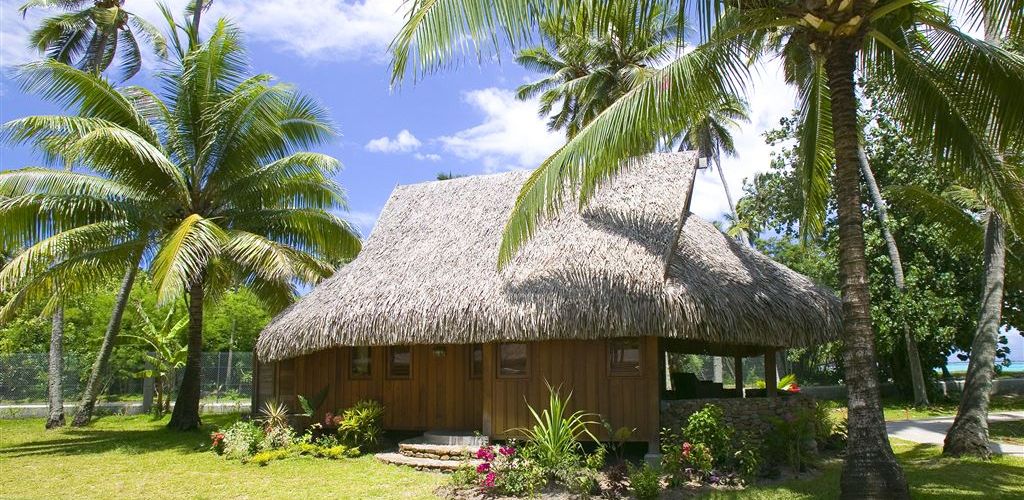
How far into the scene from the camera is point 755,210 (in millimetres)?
23797

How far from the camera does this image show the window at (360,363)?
1319 centimetres

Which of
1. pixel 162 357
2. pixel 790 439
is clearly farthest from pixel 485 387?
pixel 162 357

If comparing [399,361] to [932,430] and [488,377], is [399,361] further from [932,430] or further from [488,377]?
[932,430]

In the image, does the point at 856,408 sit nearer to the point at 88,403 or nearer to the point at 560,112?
the point at 88,403

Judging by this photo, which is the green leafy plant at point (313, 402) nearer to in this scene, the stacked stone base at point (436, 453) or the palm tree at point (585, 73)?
the stacked stone base at point (436, 453)

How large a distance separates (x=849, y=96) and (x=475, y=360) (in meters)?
7.41

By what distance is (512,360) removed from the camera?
11.5 meters

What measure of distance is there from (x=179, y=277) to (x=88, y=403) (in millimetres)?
7555

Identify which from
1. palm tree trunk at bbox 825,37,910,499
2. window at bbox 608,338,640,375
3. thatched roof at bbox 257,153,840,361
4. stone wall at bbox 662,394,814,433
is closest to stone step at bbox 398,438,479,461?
thatched roof at bbox 257,153,840,361

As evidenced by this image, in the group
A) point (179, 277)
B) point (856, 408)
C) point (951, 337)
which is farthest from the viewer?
point (951, 337)

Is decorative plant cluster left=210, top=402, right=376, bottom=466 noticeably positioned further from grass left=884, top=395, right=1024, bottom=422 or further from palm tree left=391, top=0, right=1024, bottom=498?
grass left=884, top=395, right=1024, bottom=422

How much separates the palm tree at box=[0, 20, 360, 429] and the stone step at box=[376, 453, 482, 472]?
3.87m

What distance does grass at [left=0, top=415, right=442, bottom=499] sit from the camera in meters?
8.88

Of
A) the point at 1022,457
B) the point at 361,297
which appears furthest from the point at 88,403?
the point at 1022,457
